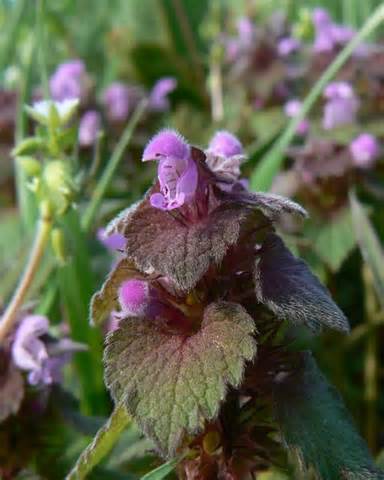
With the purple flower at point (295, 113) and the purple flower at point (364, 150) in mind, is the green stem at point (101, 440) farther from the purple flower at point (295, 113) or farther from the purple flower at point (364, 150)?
the purple flower at point (295, 113)

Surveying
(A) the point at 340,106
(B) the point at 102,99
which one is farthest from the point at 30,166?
(B) the point at 102,99

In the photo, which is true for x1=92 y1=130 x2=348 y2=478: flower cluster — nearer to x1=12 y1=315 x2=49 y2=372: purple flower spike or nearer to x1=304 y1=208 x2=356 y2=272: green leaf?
x1=12 y1=315 x2=49 y2=372: purple flower spike

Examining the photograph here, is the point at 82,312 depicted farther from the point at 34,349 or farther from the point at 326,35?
the point at 326,35

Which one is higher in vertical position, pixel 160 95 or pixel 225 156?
pixel 160 95

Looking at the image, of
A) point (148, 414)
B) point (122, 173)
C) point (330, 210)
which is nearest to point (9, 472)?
point (148, 414)

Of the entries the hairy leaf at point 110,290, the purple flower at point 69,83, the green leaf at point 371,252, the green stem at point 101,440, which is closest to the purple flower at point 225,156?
the hairy leaf at point 110,290

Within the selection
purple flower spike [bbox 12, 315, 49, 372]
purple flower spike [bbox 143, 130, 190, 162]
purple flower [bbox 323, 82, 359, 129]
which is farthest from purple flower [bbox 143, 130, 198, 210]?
purple flower [bbox 323, 82, 359, 129]
